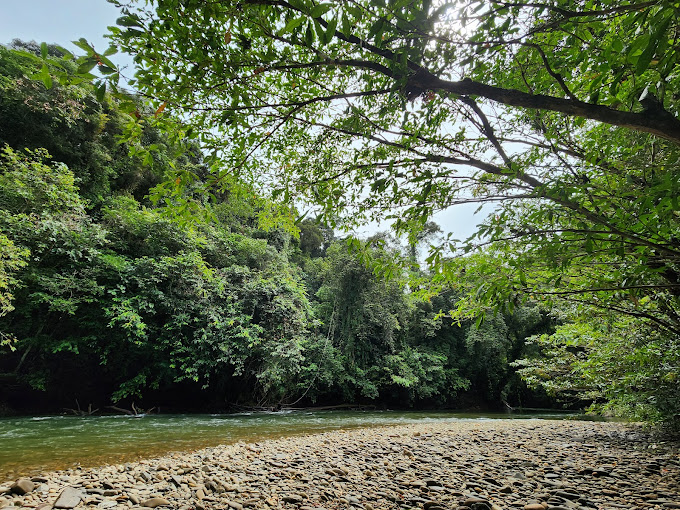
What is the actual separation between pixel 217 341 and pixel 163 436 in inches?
167

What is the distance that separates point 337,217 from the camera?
3.33 meters

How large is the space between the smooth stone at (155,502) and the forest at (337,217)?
2.72 m

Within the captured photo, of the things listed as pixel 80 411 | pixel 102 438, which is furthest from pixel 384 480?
pixel 80 411

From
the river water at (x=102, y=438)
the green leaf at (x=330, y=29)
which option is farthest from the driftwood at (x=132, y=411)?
the green leaf at (x=330, y=29)

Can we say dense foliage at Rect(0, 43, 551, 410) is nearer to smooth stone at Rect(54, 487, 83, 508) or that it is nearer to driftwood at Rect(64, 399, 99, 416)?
driftwood at Rect(64, 399, 99, 416)

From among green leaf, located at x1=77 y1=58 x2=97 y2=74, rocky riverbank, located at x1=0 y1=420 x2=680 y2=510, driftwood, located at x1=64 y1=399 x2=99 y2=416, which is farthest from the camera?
driftwood, located at x1=64 y1=399 x2=99 y2=416

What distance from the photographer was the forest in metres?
1.66

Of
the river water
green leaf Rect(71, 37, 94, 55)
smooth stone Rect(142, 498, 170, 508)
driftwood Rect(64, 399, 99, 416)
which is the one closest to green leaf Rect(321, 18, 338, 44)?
green leaf Rect(71, 37, 94, 55)

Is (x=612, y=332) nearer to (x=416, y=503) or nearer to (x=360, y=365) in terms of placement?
(x=416, y=503)

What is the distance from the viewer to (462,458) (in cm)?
427

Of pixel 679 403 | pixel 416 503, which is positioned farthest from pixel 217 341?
pixel 679 403

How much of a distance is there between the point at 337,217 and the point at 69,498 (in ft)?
12.8

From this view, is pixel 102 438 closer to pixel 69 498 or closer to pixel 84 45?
pixel 69 498

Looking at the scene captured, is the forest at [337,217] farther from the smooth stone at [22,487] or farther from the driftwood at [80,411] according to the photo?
the smooth stone at [22,487]
